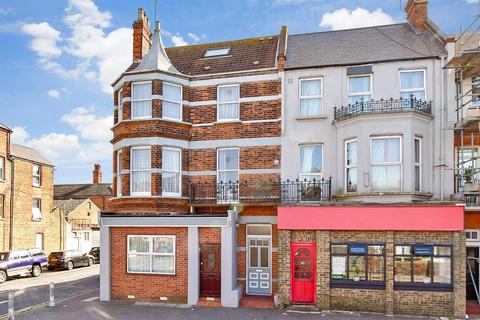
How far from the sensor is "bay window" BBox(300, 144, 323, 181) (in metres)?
16.6

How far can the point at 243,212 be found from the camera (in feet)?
Answer: 55.6

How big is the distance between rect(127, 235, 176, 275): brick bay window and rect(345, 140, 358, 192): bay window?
24.3ft

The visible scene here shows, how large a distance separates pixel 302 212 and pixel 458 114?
729 cm

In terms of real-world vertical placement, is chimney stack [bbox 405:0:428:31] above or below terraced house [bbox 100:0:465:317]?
above

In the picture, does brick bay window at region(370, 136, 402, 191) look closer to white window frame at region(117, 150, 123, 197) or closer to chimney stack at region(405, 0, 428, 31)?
chimney stack at region(405, 0, 428, 31)

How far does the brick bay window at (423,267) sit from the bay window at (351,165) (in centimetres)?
279

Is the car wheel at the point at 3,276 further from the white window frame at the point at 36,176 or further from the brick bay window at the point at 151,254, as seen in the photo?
the brick bay window at the point at 151,254

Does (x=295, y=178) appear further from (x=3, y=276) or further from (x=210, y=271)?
(x=3, y=276)

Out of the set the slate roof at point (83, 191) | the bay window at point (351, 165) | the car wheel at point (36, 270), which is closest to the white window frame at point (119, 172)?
the bay window at point (351, 165)

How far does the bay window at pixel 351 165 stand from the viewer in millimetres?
15570

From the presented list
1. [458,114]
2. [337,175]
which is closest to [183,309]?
[337,175]

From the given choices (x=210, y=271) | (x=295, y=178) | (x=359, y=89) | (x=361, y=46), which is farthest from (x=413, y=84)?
(x=210, y=271)

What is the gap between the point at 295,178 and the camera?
16719mm

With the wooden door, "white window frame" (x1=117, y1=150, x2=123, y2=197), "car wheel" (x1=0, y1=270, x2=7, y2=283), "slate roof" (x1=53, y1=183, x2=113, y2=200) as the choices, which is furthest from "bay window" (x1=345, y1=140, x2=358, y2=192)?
"slate roof" (x1=53, y1=183, x2=113, y2=200)
